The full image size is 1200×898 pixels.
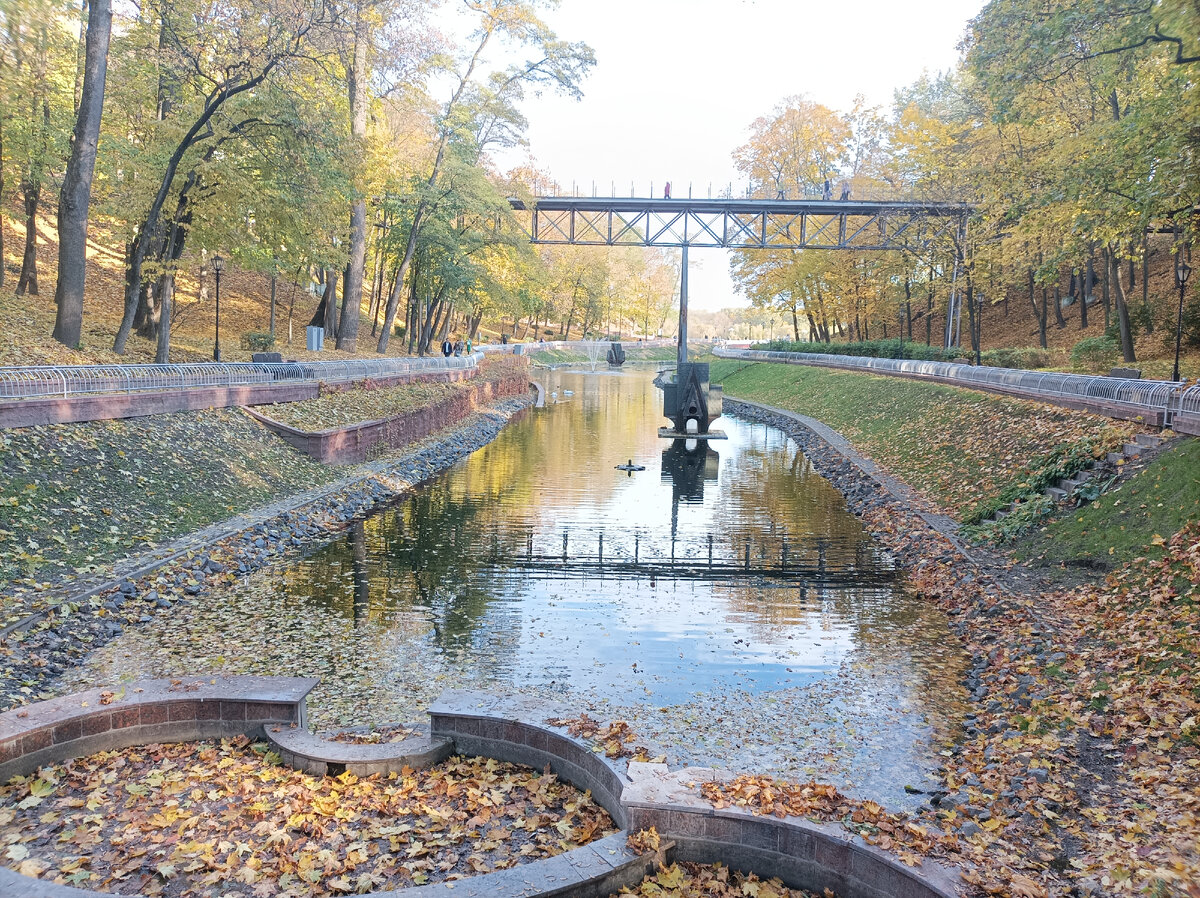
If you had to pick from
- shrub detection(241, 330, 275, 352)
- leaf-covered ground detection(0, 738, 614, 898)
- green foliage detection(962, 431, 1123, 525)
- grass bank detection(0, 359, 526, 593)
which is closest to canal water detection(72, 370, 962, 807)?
leaf-covered ground detection(0, 738, 614, 898)

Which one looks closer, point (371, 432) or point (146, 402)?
point (146, 402)

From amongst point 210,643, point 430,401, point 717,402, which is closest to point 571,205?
point 717,402

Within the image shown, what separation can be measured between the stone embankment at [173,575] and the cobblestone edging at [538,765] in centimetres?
170

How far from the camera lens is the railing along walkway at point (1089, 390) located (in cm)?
1491

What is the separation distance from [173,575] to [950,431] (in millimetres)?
21059

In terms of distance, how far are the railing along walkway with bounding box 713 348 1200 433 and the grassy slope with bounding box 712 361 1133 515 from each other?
16.8 inches

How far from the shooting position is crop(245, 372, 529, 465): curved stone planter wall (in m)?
21.8

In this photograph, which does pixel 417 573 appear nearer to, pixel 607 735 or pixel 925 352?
pixel 607 735

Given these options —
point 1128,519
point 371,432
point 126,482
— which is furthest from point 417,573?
point 1128,519

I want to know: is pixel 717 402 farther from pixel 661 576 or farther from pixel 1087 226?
pixel 661 576

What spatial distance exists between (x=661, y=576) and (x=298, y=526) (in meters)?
8.05

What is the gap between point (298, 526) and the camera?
17.2 meters

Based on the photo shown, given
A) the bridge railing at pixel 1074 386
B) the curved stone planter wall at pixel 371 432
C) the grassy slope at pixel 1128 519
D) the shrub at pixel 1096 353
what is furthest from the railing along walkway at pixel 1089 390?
the curved stone planter wall at pixel 371 432

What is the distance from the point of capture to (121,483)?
48.9ft
